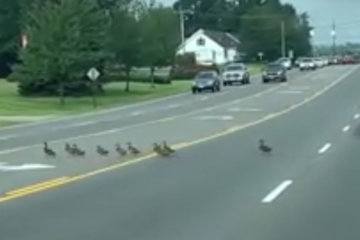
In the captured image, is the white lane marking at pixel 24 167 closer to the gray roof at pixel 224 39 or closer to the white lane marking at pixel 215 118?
the white lane marking at pixel 215 118

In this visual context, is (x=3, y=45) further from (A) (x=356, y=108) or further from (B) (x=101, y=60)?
(A) (x=356, y=108)

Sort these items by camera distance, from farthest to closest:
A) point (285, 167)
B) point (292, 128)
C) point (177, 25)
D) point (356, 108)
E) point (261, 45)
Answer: point (261, 45) → point (177, 25) → point (356, 108) → point (292, 128) → point (285, 167)

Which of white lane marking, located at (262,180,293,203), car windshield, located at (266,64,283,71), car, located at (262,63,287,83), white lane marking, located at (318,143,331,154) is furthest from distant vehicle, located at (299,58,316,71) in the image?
white lane marking, located at (262,180,293,203)

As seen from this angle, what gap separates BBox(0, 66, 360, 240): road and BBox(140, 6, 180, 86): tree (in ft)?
158

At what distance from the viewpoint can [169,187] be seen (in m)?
16.8

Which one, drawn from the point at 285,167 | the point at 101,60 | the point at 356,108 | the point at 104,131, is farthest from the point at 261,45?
the point at 285,167

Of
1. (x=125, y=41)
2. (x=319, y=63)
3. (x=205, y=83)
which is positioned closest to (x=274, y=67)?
(x=205, y=83)

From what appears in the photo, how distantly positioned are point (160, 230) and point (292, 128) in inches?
867

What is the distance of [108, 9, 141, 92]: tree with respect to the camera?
77.8m

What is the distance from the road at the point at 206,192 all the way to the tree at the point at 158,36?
4817cm

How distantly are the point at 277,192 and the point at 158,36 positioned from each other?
7004 centimetres

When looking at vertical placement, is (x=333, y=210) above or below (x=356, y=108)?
above

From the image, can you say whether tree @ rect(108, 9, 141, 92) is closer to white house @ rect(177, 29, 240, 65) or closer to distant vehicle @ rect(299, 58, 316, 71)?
distant vehicle @ rect(299, 58, 316, 71)

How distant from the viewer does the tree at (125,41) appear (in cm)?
7781
